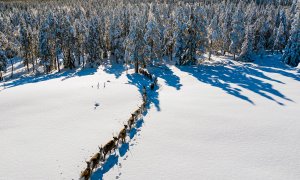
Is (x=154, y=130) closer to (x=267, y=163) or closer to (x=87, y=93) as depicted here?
(x=267, y=163)

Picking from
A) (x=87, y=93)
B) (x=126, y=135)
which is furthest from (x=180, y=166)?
(x=87, y=93)

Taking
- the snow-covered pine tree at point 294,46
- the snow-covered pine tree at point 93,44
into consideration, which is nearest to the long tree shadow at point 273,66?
the snow-covered pine tree at point 294,46

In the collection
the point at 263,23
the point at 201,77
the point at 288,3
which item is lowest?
the point at 201,77

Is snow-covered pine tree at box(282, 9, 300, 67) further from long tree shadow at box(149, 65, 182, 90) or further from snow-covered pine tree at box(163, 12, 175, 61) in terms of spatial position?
long tree shadow at box(149, 65, 182, 90)

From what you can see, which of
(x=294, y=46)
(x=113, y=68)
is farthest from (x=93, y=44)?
(x=294, y=46)

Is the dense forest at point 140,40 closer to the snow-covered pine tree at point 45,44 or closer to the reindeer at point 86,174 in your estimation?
the snow-covered pine tree at point 45,44

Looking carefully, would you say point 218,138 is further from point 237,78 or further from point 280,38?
point 280,38
